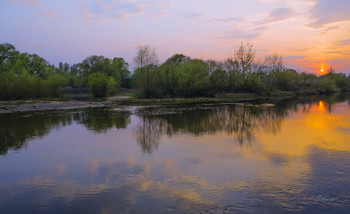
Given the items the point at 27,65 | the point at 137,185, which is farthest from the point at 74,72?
the point at 137,185

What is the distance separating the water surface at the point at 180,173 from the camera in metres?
6.88

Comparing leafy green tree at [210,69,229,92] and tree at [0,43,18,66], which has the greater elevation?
tree at [0,43,18,66]

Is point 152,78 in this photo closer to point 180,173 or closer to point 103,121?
point 103,121

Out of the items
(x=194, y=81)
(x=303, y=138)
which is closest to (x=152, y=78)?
(x=194, y=81)

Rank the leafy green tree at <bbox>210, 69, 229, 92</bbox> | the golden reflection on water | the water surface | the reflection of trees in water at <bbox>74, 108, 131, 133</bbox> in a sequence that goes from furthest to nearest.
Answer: the leafy green tree at <bbox>210, 69, 229, 92</bbox> < the reflection of trees in water at <bbox>74, 108, 131, 133</bbox> < the golden reflection on water < the water surface

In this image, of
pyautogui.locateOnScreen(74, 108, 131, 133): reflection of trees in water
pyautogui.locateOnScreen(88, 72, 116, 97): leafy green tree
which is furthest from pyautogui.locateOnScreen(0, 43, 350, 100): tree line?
pyautogui.locateOnScreen(74, 108, 131, 133): reflection of trees in water

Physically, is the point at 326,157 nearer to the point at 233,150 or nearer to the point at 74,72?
the point at 233,150

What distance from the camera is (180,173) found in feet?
30.3

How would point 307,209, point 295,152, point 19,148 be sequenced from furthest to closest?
point 19,148
point 295,152
point 307,209

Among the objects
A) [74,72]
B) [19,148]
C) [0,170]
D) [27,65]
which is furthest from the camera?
[74,72]

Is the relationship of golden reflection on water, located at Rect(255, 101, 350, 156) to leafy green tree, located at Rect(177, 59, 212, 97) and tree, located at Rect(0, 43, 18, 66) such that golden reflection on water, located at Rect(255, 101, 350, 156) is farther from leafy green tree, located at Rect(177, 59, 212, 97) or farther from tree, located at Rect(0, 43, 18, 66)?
tree, located at Rect(0, 43, 18, 66)

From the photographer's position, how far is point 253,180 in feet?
27.4

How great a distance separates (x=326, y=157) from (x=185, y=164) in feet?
18.6

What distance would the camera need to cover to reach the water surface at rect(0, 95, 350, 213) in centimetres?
688
